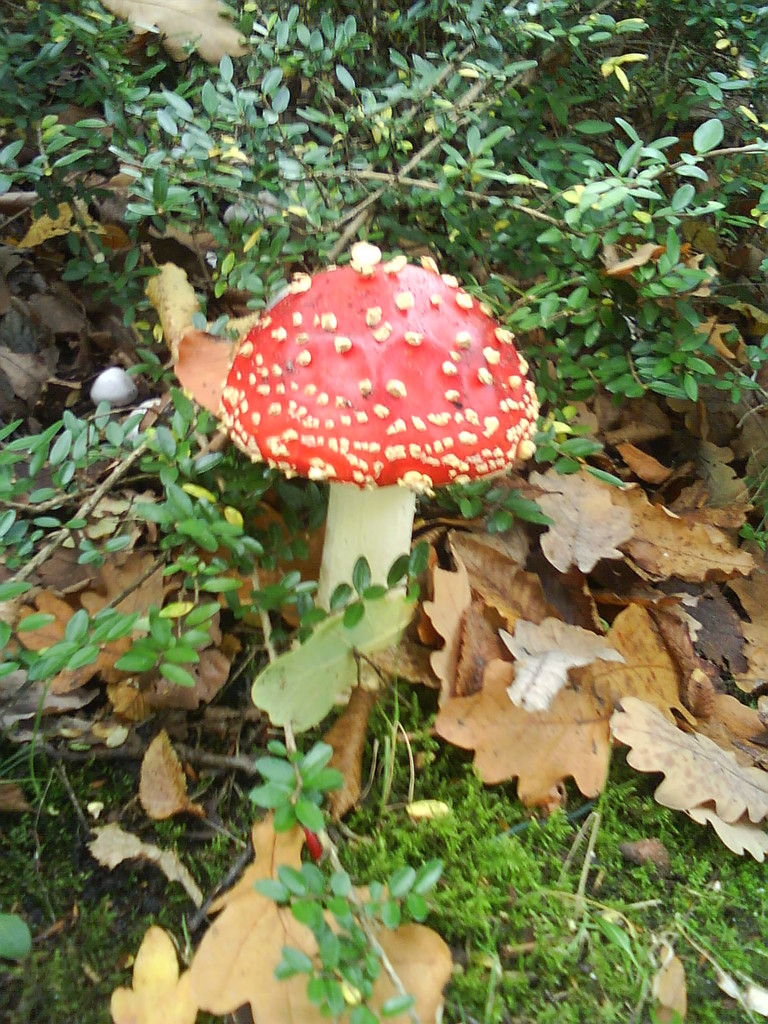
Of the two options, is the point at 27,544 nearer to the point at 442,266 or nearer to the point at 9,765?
the point at 9,765

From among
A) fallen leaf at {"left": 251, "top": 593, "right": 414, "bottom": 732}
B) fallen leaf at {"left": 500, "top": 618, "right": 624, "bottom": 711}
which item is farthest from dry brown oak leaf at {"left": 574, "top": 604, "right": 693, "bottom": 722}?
fallen leaf at {"left": 251, "top": 593, "right": 414, "bottom": 732}

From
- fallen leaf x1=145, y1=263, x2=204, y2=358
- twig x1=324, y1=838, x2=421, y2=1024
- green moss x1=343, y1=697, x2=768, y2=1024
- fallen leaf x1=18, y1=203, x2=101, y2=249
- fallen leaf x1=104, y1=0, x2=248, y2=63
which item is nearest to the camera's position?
twig x1=324, y1=838, x2=421, y2=1024

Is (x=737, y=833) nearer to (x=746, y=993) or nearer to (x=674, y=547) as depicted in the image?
(x=746, y=993)

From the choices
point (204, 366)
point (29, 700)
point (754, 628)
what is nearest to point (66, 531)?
point (29, 700)

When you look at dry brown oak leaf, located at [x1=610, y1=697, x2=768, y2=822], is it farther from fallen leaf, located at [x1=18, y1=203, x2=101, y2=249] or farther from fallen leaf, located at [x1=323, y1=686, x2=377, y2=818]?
fallen leaf, located at [x1=18, y1=203, x2=101, y2=249]

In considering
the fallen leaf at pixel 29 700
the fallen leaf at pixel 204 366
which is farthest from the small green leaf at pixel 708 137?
the fallen leaf at pixel 29 700

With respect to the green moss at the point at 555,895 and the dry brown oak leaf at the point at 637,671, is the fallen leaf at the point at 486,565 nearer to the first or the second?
the dry brown oak leaf at the point at 637,671
